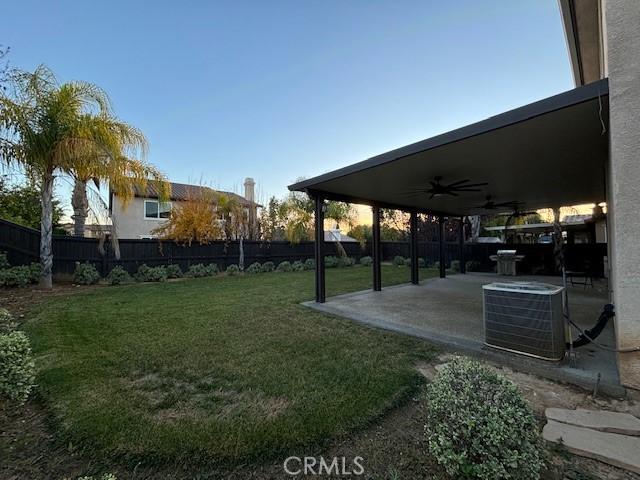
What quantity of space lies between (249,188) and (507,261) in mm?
13971

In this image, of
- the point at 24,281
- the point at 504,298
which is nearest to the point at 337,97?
the point at 504,298

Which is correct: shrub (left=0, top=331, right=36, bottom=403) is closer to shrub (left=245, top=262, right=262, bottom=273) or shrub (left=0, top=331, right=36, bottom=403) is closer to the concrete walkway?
the concrete walkway

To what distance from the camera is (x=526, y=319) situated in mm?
3213

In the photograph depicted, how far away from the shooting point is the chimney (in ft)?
58.7

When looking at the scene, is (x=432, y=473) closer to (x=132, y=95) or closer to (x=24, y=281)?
(x=24, y=281)

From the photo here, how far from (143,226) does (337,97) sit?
13.0 m

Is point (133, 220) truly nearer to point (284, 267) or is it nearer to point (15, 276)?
point (15, 276)

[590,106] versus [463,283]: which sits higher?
[590,106]

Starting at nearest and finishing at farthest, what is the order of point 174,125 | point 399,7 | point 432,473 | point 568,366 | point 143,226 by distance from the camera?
point 432,473 → point 568,366 → point 399,7 → point 174,125 → point 143,226

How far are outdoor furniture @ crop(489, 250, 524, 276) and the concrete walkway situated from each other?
2571mm

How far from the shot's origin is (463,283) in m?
9.33

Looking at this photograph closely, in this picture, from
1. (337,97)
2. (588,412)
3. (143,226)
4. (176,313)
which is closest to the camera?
(588,412)

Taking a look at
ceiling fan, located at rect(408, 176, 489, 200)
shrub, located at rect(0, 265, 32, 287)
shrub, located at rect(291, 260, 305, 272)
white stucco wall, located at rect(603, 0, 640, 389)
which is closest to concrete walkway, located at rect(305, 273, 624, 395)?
white stucco wall, located at rect(603, 0, 640, 389)

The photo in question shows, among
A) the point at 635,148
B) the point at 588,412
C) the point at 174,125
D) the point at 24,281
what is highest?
the point at 174,125
